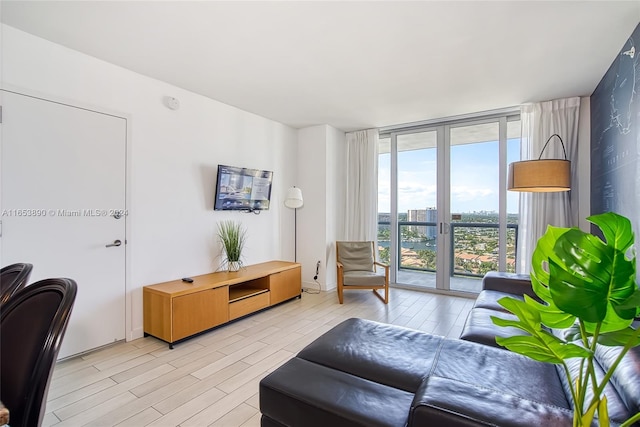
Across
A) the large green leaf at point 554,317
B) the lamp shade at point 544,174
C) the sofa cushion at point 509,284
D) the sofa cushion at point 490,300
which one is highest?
the lamp shade at point 544,174

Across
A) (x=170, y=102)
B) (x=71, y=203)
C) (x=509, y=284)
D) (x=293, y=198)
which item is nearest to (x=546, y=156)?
(x=509, y=284)

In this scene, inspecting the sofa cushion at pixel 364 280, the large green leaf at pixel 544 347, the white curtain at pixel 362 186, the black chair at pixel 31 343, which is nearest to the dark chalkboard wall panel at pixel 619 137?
the large green leaf at pixel 544 347

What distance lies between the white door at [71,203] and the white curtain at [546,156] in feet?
15.3

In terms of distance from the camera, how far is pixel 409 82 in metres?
3.27

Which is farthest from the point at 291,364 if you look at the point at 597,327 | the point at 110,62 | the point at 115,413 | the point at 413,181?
the point at 413,181

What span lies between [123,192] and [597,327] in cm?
338

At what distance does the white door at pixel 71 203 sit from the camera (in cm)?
229

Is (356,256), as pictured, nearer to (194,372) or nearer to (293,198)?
(293,198)

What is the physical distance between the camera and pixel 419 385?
1.44 m

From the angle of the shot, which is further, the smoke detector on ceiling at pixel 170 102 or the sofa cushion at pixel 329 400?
the smoke detector on ceiling at pixel 170 102

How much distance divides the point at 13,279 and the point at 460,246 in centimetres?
484

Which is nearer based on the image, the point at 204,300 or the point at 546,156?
the point at 204,300

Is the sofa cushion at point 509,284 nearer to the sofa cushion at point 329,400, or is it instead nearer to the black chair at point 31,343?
the sofa cushion at point 329,400

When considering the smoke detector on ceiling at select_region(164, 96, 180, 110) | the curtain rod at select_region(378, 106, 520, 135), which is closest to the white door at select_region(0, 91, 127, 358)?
the smoke detector on ceiling at select_region(164, 96, 180, 110)
